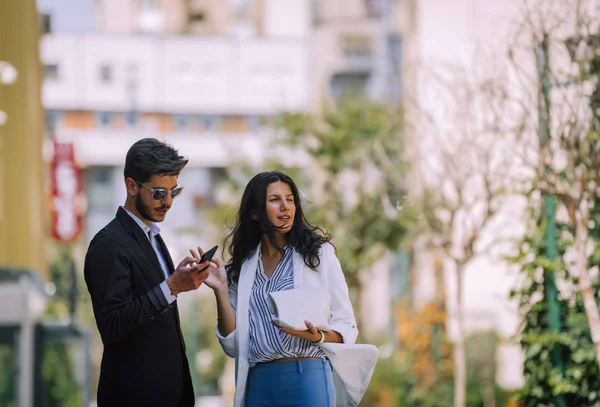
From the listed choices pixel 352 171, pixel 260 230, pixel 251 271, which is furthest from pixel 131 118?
pixel 251 271

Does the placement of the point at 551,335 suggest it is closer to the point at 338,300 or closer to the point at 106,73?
the point at 338,300

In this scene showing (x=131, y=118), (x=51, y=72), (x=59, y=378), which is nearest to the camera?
(x=59, y=378)

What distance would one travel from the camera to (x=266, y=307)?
5.73 meters

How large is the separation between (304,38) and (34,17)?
4718cm

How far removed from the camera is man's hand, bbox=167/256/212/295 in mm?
5105

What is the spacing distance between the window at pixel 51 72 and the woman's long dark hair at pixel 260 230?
69045 mm

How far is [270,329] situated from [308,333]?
239mm

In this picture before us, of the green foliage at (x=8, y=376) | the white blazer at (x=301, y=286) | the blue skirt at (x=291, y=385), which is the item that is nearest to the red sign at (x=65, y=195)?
the green foliage at (x=8, y=376)

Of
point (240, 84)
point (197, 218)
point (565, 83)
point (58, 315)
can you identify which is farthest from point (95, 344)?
point (565, 83)

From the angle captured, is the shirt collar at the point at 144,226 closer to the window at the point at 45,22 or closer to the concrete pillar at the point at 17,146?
the concrete pillar at the point at 17,146

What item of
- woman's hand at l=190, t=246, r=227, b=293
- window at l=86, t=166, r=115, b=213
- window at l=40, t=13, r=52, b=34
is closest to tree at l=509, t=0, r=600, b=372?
woman's hand at l=190, t=246, r=227, b=293

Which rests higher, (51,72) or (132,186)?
(51,72)

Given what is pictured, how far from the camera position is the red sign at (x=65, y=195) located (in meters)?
39.4

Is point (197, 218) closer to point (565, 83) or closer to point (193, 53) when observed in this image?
point (193, 53)
